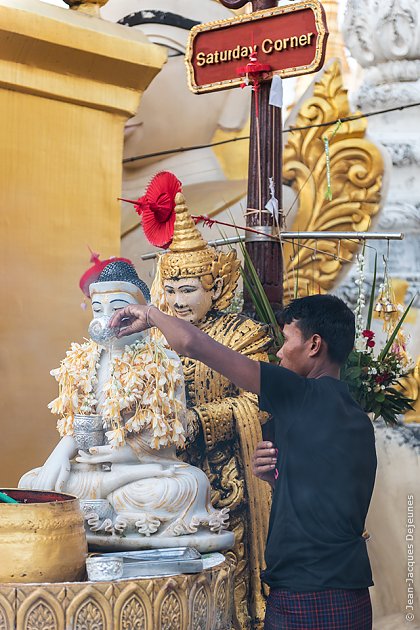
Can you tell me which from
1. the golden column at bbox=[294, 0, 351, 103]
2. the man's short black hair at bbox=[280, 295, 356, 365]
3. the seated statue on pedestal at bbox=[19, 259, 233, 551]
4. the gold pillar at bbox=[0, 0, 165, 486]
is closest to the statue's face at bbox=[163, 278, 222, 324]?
the seated statue on pedestal at bbox=[19, 259, 233, 551]

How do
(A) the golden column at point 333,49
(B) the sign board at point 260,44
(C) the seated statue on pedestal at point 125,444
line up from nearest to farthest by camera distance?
1. (C) the seated statue on pedestal at point 125,444
2. (B) the sign board at point 260,44
3. (A) the golden column at point 333,49

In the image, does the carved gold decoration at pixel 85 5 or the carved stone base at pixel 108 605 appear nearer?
the carved stone base at pixel 108 605

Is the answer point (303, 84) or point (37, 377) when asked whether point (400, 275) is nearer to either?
point (303, 84)

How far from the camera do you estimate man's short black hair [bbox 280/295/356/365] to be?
2.91 meters

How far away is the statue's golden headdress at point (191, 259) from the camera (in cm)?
404

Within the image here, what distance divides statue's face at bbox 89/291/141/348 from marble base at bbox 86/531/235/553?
596 millimetres

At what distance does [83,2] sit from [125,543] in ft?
8.32

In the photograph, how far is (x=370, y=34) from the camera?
17.4 ft

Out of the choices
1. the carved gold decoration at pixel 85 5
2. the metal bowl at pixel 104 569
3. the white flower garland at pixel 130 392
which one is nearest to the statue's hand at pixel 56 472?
the white flower garland at pixel 130 392

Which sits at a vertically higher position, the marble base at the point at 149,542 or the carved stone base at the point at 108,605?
the marble base at the point at 149,542

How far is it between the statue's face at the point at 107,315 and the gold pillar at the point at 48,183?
1009 millimetres

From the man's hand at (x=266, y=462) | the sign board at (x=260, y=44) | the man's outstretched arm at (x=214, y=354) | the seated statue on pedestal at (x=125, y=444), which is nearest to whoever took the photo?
the man's outstretched arm at (x=214, y=354)

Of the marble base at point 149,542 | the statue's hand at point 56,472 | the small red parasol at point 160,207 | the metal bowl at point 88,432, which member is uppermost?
the small red parasol at point 160,207

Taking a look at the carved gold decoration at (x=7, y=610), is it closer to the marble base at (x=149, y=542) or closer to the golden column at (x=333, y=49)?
the marble base at (x=149, y=542)
